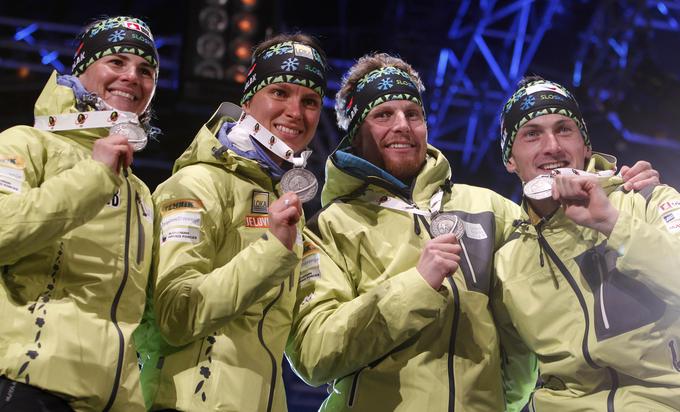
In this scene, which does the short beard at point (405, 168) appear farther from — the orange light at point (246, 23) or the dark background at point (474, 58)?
the dark background at point (474, 58)

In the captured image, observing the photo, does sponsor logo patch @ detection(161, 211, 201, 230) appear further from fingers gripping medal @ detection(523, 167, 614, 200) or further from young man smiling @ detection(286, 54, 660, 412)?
fingers gripping medal @ detection(523, 167, 614, 200)

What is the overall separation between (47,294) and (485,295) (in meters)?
1.50

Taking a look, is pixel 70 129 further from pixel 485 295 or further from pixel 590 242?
pixel 590 242

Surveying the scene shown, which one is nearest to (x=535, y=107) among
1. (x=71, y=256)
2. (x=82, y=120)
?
(x=82, y=120)

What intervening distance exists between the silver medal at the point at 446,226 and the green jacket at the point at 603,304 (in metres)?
0.33

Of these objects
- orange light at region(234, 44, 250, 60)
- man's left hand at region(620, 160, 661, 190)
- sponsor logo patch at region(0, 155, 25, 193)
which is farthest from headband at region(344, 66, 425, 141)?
orange light at region(234, 44, 250, 60)

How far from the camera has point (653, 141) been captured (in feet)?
25.8

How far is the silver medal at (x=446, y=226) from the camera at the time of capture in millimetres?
2814

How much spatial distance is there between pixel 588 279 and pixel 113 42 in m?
1.86

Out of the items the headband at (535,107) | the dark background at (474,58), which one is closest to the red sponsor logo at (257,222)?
the headband at (535,107)

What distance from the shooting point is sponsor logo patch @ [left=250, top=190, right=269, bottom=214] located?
2828 millimetres

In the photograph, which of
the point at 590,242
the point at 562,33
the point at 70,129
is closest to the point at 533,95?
the point at 590,242

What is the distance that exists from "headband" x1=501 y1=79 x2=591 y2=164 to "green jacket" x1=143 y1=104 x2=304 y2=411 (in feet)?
3.37

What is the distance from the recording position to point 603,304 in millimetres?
2756
